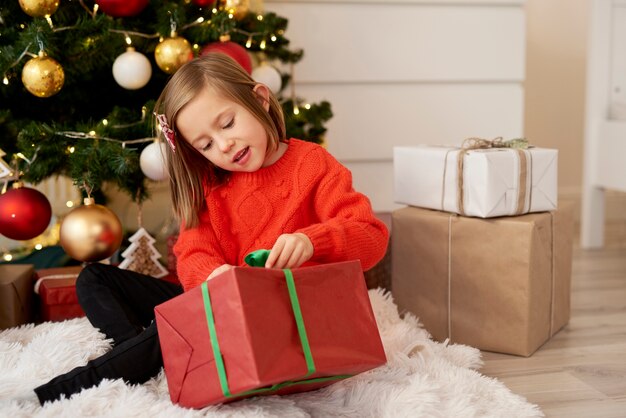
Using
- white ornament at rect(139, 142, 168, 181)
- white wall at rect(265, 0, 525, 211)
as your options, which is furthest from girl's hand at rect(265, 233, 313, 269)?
→ white wall at rect(265, 0, 525, 211)

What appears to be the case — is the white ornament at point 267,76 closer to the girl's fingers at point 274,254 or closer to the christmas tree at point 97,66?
the christmas tree at point 97,66

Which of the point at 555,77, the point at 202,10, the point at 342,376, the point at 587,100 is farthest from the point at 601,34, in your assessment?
the point at 342,376

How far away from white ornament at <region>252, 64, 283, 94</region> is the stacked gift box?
1.37 ft

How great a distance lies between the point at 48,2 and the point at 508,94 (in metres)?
1.36

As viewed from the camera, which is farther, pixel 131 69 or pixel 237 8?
pixel 237 8

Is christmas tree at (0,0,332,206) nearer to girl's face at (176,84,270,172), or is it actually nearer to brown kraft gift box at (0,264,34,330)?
brown kraft gift box at (0,264,34,330)

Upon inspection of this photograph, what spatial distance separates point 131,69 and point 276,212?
504 millimetres

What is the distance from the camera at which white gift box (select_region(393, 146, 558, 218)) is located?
127cm

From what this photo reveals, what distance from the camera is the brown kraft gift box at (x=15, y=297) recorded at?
139 centimetres

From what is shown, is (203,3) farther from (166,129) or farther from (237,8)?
(166,129)

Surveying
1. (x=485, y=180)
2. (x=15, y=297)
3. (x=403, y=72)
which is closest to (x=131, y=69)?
(x=15, y=297)

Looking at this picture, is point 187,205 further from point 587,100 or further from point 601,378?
point 587,100

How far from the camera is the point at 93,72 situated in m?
1.65

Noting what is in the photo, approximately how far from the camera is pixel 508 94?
2170 mm
